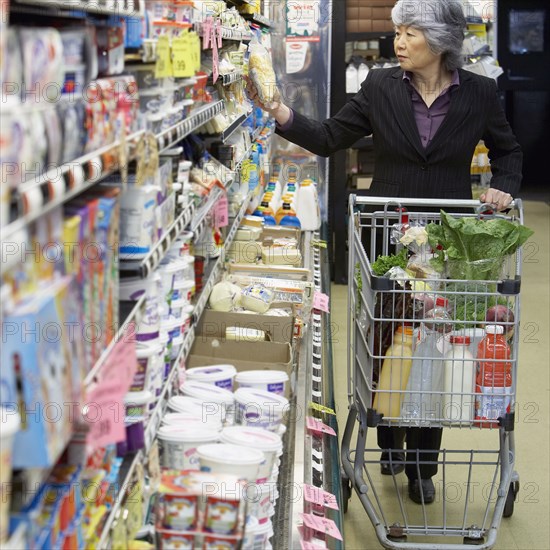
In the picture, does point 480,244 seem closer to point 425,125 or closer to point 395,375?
point 395,375

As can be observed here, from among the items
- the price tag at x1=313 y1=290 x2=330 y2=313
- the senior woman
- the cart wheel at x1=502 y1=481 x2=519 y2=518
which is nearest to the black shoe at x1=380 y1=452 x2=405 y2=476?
the senior woman

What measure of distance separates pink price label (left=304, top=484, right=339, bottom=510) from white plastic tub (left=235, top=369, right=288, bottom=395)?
30 cm

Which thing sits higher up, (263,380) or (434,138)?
(434,138)

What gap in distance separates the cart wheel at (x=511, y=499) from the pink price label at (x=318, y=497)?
3.81 ft

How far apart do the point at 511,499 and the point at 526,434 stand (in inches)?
35.1

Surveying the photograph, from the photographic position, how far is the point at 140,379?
2.02 meters

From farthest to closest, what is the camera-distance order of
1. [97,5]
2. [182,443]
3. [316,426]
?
[316,426]
[182,443]
[97,5]

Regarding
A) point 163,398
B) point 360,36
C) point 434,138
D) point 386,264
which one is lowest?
point 163,398

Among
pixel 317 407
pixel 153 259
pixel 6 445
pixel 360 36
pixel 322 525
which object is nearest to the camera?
pixel 6 445

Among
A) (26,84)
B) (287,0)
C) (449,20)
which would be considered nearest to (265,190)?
(287,0)

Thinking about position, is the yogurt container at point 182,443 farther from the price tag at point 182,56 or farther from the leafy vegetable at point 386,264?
the leafy vegetable at point 386,264

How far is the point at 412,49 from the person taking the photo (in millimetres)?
3705

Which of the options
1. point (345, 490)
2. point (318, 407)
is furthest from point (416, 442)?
point (318, 407)

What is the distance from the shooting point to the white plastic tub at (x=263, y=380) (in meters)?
2.76
